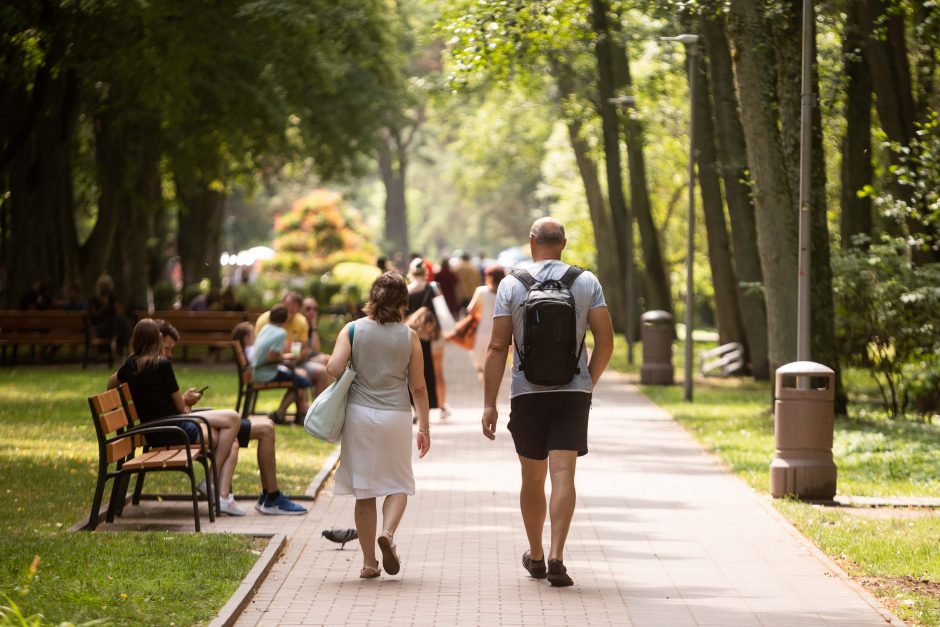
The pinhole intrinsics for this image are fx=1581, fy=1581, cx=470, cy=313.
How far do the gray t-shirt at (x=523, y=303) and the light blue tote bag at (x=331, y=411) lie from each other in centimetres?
88

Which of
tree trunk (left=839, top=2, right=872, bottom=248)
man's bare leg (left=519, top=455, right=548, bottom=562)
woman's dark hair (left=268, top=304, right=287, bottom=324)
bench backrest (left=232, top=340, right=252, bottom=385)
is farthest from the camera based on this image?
tree trunk (left=839, top=2, right=872, bottom=248)

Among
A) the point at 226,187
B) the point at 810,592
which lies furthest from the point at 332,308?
the point at 810,592

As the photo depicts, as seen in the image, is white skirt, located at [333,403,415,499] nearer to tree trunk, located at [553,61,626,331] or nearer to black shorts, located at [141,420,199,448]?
black shorts, located at [141,420,199,448]

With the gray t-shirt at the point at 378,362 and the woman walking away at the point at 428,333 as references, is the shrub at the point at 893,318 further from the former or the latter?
the gray t-shirt at the point at 378,362

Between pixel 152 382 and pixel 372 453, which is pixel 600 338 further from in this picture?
pixel 152 382

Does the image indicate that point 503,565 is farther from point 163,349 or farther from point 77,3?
point 77,3

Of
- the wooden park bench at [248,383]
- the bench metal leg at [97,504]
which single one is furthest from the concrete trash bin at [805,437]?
the wooden park bench at [248,383]

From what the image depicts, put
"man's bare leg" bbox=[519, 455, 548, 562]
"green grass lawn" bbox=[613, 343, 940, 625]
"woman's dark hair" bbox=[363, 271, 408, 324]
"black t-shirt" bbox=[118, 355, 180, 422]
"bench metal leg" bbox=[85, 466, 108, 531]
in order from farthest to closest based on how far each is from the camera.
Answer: "black t-shirt" bbox=[118, 355, 180, 422] → "bench metal leg" bbox=[85, 466, 108, 531] → "green grass lawn" bbox=[613, 343, 940, 625] → "woman's dark hair" bbox=[363, 271, 408, 324] → "man's bare leg" bbox=[519, 455, 548, 562]

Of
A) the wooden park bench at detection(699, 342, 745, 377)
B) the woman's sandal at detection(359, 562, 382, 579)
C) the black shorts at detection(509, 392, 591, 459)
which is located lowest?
the wooden park bench at detection(699, 342, 745, 377)

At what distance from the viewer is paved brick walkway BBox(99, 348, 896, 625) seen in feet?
25.8

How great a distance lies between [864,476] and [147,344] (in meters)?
6.60

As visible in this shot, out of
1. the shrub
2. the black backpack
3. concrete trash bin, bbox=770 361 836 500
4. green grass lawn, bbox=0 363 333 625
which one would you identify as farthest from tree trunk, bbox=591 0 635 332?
the black backpack

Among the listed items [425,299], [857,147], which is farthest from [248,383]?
[857,147]

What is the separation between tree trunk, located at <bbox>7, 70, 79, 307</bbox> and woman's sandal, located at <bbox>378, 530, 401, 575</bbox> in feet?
66.1
